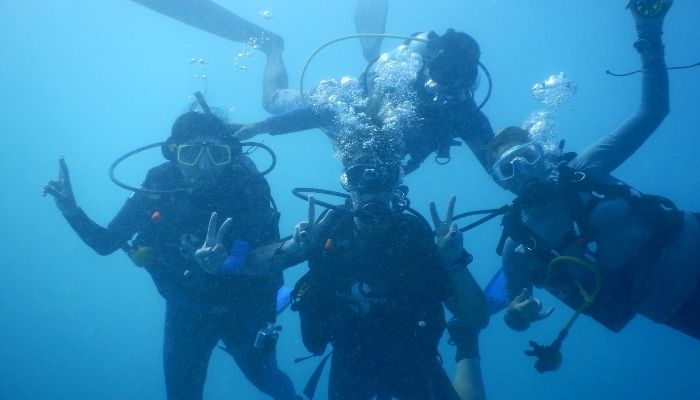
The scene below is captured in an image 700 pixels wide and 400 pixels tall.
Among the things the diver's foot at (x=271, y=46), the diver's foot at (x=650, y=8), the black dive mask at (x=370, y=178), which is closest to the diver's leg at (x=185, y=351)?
the black dive mask at (x=370, y=178)

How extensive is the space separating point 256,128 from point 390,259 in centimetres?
328

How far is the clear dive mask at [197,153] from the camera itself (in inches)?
210

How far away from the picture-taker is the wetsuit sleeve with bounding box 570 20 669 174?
4.23m

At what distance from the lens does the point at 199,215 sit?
5.31 metres

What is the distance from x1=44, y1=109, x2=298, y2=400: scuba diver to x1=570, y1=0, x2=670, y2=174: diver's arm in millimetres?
3854

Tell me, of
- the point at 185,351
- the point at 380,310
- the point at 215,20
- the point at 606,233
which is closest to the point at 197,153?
the point at 185,351

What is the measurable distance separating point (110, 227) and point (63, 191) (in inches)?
27.0

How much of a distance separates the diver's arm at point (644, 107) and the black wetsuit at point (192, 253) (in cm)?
386

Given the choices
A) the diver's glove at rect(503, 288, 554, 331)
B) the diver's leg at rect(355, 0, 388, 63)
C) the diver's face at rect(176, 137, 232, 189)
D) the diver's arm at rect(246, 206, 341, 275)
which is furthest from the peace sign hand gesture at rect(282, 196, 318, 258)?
the diver's leg at rect(355, 0, 388, 63)

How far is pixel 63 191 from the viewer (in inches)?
209

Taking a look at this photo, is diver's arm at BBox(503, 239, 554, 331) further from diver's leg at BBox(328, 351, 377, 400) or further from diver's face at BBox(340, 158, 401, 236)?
diver's leg at BBox(328, 351, 377, 400)

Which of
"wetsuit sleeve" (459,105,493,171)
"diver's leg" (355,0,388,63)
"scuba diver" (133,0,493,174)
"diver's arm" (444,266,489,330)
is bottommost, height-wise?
"diver's arm" (444,266,489,330)

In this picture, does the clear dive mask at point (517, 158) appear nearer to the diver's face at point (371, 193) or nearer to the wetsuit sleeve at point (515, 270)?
the wetsuit sleeve at point (515, 270)

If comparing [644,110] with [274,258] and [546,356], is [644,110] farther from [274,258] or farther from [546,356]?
[274,258]
